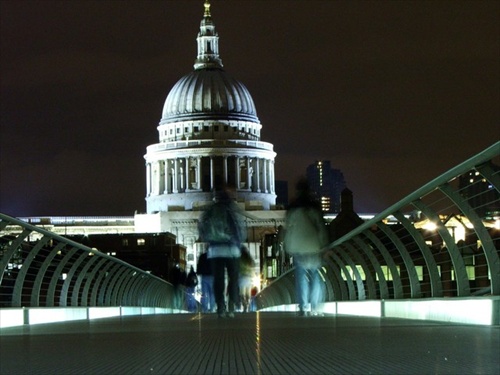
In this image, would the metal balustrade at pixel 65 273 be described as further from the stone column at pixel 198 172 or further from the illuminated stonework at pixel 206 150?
the stone column at pixel 198 172

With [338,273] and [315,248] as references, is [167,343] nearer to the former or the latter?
[315,248]

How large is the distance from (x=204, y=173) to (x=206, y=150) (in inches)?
185

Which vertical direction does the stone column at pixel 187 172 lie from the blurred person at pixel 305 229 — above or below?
above

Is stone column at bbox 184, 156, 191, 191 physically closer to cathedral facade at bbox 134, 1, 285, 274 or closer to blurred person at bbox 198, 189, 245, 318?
cathedral facade at bbox 134, 1, 285, 274

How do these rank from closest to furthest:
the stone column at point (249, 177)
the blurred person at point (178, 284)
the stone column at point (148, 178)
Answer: the blurred person at point (178, 284)
the stone column at point (249, 177)
the stone column at point (148, 178)

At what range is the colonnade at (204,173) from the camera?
579ft

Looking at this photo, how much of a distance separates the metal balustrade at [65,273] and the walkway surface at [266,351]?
1661 mm

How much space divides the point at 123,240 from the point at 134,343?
458 ft

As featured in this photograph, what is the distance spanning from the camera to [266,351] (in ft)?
31.4

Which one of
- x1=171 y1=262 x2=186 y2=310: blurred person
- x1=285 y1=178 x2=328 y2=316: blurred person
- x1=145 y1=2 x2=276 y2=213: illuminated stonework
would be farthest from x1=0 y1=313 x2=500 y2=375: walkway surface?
x1=145 y1=2 x2=276 y2=213: illuminated stonework

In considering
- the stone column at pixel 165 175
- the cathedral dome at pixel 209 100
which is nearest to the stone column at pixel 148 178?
the stone column at pixel 165 175

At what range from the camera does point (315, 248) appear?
19.0 metres

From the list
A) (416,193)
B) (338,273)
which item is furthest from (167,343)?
(338,273)

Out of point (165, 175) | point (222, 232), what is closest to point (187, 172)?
point (165, 175)
